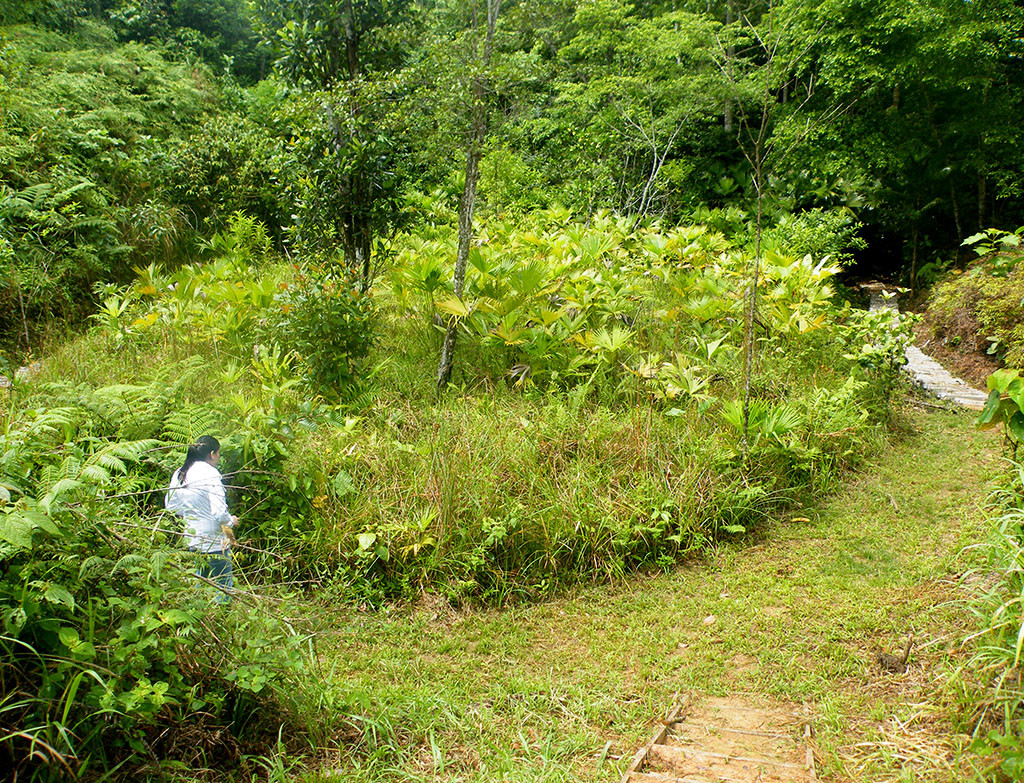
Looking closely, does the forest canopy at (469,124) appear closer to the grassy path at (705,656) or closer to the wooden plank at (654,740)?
the grassy path at (705,656)

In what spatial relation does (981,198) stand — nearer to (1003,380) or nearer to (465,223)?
(465,223)

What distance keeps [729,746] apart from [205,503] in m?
2.83

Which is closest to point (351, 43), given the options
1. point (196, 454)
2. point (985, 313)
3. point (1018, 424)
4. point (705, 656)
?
point (196, 454)

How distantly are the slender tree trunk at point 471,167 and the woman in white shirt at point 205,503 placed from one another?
252 centimetres

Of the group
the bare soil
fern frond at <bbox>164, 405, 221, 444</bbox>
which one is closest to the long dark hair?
fern frond at <bbox>164, 405, 221, 444</bbox>

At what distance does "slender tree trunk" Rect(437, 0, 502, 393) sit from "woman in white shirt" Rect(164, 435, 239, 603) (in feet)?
8.27

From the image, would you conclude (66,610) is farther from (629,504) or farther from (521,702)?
(629,504)

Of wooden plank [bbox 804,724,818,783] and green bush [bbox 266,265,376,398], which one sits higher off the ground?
green bush [bbox 266,265,376,398]

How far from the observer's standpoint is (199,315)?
7129 millimetres

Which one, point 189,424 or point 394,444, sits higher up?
point 189,424

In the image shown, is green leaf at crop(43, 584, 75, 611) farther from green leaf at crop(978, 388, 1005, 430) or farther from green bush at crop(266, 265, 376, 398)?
green leaf at crop(978, 388, 1005, 430)

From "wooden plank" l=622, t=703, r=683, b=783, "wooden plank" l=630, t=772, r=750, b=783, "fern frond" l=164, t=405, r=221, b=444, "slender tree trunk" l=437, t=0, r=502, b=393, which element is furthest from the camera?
"slender tree trunk" l=437, t=0, r=502, b=393

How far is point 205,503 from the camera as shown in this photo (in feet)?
12.7

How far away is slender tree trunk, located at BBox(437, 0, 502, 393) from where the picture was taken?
5957 mm
